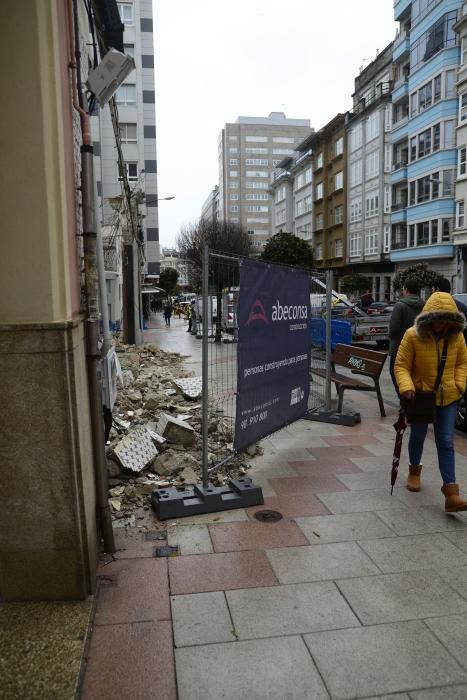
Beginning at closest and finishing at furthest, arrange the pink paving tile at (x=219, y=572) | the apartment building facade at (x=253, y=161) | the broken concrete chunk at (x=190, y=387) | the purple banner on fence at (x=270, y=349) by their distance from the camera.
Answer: the pink paving tile at (x=219, y=572) < the purple banner on fence at (x=270, y=349) < the broken concrete chunk at (x=190, y=387) < the apartment building facade at (x=253, y=161)

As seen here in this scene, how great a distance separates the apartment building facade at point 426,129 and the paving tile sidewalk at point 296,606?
3231cm

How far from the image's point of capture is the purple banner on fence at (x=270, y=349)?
4742 mm

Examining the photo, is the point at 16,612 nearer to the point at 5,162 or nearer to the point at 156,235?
the point at 5,162

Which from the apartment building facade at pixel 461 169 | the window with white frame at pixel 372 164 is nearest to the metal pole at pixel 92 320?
the apartment building facade at pixel 461 169

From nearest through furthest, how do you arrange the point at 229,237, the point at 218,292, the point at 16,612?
the point at 16,612, the point at 218,292, the point at 229,237

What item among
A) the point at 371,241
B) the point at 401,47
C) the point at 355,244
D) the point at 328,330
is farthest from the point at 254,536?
the point at 355,244

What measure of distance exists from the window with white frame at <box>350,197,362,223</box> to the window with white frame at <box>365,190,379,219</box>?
5.51ft

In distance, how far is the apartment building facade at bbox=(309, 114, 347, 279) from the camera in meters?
55.2

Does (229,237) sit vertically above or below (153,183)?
below

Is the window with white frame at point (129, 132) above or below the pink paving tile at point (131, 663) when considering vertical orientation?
above

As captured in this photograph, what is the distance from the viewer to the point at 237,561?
369cm

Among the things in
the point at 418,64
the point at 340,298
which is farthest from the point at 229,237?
the point at 340,298

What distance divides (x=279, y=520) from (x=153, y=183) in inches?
2186

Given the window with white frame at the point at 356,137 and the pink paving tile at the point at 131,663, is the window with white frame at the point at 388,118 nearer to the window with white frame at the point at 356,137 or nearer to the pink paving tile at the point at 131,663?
the window with white frame at the point at 356,137
